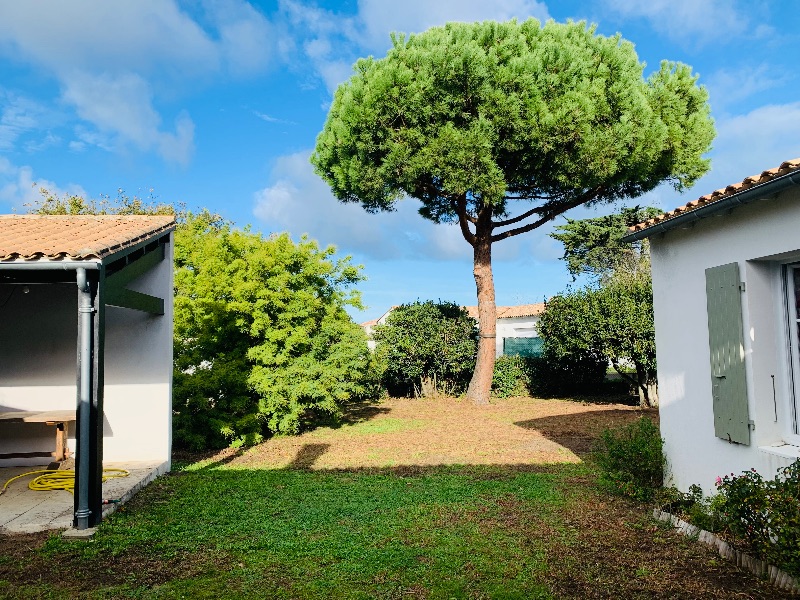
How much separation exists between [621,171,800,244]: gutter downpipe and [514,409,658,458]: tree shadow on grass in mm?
4923

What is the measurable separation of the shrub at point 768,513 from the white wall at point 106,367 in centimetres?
723

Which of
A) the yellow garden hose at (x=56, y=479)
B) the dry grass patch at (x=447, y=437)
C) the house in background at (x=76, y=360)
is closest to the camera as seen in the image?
the yellow garden hose at (x=56, y=479)

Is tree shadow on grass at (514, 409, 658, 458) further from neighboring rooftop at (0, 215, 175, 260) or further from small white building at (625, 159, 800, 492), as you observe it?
neighboring rooftop at (0, 215, 175, 260)

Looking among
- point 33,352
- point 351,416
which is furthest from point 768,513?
point 351,416

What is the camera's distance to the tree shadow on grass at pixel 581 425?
10.3 m

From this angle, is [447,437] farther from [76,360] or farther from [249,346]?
[76,360]

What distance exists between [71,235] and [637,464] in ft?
23.6

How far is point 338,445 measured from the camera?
10.6 m

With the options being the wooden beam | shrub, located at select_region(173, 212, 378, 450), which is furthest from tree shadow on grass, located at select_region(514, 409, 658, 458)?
the wooden beam

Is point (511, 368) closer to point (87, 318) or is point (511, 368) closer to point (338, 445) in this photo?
point (338, 445)

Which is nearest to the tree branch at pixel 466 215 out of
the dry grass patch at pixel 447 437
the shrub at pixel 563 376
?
the shrub at pixel 563 376

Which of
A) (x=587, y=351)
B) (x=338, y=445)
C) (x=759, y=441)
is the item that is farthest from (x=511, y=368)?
(x=759, y=441)

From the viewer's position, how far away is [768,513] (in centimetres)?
374

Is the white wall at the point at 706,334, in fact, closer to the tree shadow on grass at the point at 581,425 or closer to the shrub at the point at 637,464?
the shrub at the point at 637,464
